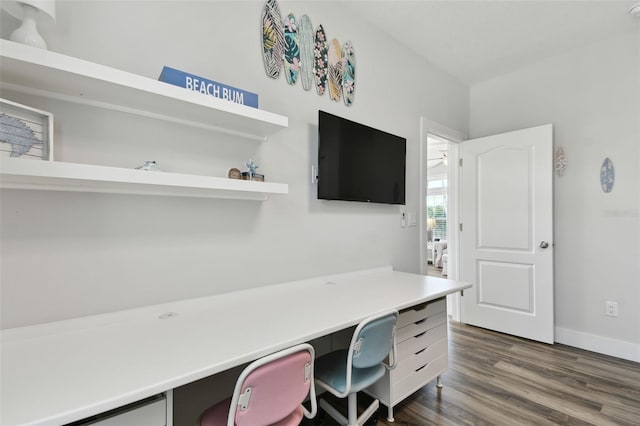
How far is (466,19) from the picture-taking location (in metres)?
2.41

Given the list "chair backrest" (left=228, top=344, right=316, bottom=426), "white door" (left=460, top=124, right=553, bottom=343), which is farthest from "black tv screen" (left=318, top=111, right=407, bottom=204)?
"white door" (left=460, top=124, right=553, bottom=343)

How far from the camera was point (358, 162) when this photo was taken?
2.22 meters

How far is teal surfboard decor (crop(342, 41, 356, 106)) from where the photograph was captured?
2250 millimetres

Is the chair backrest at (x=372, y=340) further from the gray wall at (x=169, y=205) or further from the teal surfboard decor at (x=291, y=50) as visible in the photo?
the teal surfboard decor at (x=291, y=50)

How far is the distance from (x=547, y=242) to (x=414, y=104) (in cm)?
181

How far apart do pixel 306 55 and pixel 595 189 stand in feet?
9.26

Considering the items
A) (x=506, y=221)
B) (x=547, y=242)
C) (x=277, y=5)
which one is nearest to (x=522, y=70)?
(x=506, y=221)

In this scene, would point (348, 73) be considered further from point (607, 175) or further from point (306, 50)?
point (607, 175)

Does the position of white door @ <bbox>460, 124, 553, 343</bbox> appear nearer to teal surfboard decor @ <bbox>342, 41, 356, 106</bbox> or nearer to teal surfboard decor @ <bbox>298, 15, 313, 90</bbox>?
teal surfboard decor @ <bbox>342, 41, 356, 106</bbox>

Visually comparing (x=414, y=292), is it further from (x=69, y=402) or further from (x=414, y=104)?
(x=414, y=104)

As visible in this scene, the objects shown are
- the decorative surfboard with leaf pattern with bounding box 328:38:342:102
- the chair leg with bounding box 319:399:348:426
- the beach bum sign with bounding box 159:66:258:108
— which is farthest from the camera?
the decorative surfboard with leaf pattern with bounding box 328:38:342:102

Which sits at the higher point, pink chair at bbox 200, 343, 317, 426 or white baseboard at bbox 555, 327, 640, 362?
pink chair at bbox 200, 343, 317, 426

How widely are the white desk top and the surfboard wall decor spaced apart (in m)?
1.36

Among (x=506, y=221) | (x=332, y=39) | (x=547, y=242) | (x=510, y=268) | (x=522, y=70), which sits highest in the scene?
(x=522, y=70)
